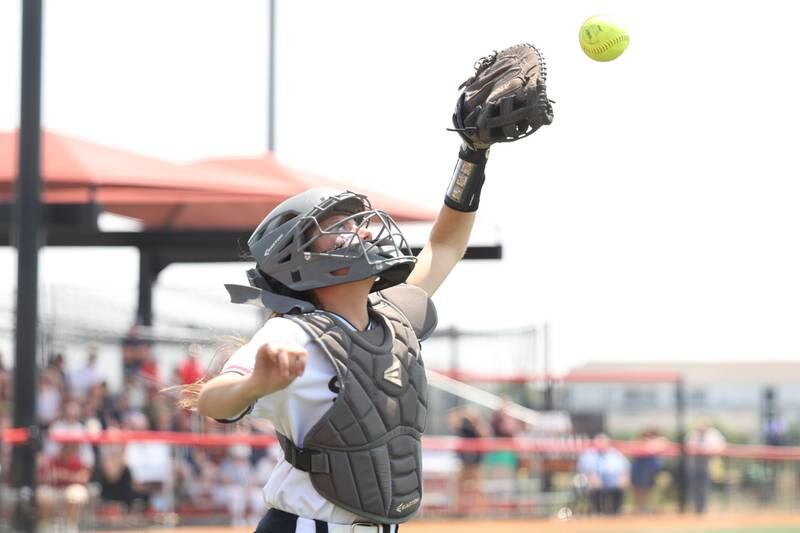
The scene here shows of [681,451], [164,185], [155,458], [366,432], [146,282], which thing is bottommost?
[681,451]

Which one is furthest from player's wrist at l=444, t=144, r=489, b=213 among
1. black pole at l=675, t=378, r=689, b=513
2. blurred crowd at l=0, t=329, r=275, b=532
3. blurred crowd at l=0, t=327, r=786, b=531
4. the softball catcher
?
black pole at l=675, t=378, r=689, b=513

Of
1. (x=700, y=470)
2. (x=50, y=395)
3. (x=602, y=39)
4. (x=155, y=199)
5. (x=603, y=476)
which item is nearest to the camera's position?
(x=602, y=39)

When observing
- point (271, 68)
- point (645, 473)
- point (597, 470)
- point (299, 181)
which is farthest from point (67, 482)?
point (645, 473)

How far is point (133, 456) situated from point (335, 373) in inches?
348

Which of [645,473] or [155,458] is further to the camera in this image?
[645,473]

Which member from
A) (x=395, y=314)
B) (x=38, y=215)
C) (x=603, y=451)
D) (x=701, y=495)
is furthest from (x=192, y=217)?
(x=395, y=314)

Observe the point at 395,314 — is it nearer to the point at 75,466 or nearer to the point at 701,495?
the point at 75,466

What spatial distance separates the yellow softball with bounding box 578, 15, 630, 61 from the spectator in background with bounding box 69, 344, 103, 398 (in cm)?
785

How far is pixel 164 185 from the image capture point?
498 inches

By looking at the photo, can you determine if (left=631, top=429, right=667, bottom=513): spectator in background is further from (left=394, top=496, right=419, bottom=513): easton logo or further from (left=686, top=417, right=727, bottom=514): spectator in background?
(left=394, top=496, right=419, bottom=513): easton logo

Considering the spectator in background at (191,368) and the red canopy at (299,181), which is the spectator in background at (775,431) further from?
the spectator in background at (191,368)

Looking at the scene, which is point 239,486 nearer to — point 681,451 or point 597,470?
point 597,470

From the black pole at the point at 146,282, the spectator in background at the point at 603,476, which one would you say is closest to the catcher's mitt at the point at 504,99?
the black pole at the point at 146,282

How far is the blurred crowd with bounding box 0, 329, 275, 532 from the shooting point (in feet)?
38.0
